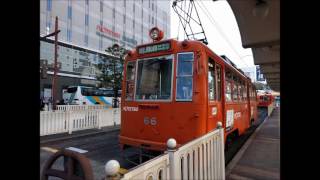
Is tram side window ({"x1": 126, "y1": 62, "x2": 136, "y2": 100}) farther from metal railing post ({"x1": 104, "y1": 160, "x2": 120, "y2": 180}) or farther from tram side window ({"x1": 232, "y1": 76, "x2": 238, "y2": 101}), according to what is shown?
metal railing post ({"x1": 104, "y1": 160, "x2": 120, "y2": 180})

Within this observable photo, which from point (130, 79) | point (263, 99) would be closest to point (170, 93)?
point (130, 79)

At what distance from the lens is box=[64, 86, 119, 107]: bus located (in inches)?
990

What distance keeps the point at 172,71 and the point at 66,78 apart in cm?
2727

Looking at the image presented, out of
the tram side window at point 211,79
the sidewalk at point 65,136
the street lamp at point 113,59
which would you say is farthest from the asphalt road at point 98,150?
the street lamp at point 113,59

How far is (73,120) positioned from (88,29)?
29.8 meters

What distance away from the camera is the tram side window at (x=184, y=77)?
5.42m

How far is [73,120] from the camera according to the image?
1115 centimetres

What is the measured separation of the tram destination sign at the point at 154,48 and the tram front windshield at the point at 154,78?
0.21 meters

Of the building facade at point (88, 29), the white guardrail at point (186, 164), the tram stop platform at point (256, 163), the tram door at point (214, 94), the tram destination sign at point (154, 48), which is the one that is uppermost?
the building facade at point (88, 29)

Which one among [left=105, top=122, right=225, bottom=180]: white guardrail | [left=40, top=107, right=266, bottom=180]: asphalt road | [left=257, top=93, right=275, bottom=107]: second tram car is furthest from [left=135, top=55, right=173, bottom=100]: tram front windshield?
[left=257, top=93, right=275, bottom=107]: second tram car

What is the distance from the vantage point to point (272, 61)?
25.7 ft

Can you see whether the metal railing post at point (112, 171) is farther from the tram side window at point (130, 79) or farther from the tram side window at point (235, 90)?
the tram side window at point (235, 90)
